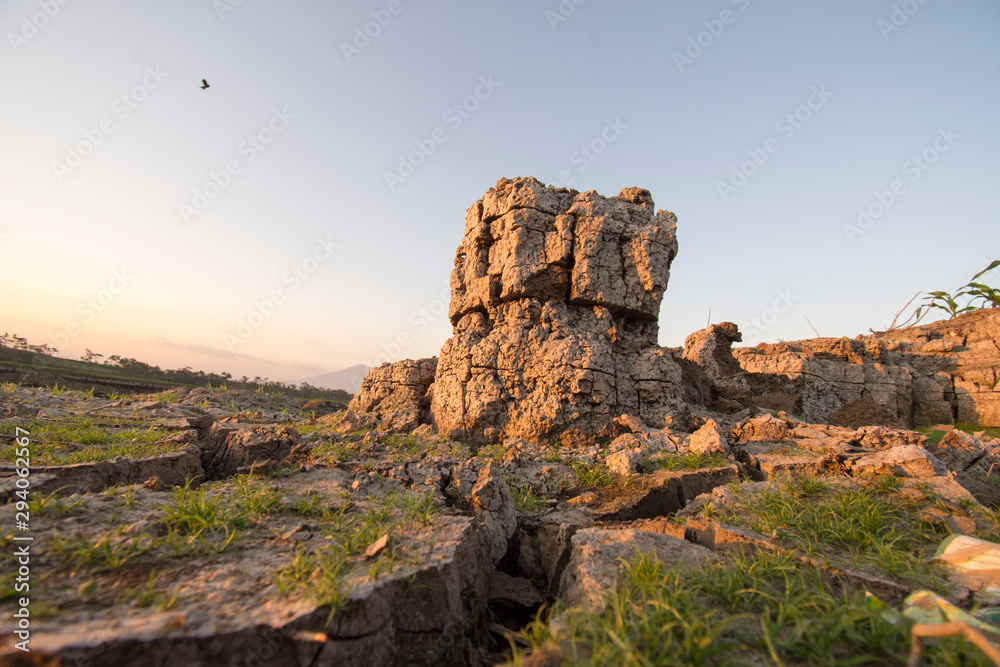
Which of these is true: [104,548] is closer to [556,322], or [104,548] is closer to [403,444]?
[403,444]

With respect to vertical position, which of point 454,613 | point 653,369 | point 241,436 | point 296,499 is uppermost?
point 653,369

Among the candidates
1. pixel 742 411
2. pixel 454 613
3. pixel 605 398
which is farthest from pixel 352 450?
pixel 742 411

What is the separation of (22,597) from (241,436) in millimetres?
3459

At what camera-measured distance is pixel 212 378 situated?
62.5 ft

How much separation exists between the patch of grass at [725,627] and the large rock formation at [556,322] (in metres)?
4.05

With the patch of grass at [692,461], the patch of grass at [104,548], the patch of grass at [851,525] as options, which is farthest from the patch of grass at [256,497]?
the patch of grass at [692,461]

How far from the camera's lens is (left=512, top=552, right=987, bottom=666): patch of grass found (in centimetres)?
185

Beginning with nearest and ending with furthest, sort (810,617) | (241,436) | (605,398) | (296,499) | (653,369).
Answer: (810,617) < (296,499) < (241,436) < (605,398) < (653,369)

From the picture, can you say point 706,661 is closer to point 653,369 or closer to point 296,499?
point 296,499

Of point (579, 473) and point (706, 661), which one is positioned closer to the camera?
point (706, 661)

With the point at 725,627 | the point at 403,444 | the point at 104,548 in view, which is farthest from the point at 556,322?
the point at 104,548

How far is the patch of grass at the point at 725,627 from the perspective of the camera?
1849 millimetres

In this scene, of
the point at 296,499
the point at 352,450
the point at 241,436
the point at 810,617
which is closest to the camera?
the point at 810,617

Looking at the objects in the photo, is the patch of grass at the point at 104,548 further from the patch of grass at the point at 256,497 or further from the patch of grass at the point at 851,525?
the patch of grass at the point at 851,525
